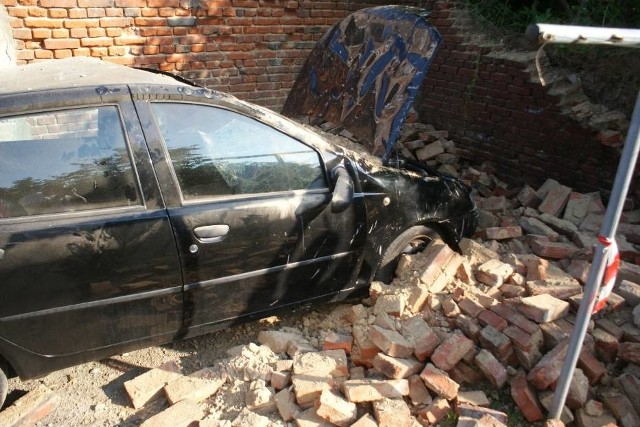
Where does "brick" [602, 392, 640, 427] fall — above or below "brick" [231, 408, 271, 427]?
above

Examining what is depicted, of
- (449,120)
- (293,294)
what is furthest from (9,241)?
(449,120)

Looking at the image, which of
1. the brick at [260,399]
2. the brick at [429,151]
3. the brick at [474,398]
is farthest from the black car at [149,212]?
the brick at [429,151]

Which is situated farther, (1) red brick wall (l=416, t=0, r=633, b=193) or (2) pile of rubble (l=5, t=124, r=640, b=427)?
(1) red brick wall (l=416, t=0, r=633, b=193)

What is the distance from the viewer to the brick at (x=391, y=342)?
2900 millimetres

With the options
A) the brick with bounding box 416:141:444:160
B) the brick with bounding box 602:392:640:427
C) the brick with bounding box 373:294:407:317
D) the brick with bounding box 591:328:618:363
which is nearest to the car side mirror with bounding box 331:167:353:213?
the brick with bounding box 373:294:407:317

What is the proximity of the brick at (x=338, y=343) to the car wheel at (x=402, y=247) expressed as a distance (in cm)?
59

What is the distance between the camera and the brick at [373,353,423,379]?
2814 mm

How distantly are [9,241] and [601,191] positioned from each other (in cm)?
498

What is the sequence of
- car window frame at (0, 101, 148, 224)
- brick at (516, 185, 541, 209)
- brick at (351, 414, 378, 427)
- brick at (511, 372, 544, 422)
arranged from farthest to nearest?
brick at (516, 185, 541, 209) → brick at (511, 372, 544, 422) → brick at (351, 414, 378, 427) → car window frame at (0, 101, 148, 224)

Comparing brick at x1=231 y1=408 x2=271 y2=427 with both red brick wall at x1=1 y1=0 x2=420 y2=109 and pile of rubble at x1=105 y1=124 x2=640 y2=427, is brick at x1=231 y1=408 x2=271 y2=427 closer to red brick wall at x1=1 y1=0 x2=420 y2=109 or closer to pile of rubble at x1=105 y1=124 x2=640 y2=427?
pile of rubble at x1=105 y1=124 x2=640 y2=427

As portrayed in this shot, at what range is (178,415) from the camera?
267 centimetres

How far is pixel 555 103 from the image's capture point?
5.11 m

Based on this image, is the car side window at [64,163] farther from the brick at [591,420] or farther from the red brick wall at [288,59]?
the red brick wall at [288,59]

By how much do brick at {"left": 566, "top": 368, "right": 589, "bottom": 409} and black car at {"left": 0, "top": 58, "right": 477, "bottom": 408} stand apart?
1.43 meters
